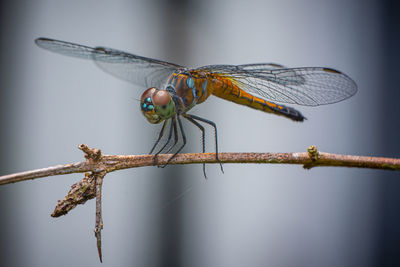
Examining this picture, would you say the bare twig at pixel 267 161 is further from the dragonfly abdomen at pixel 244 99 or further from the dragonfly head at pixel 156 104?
the dragonfly abdomen at pixel 244 99

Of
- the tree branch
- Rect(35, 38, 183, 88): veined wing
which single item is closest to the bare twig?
the tree branch

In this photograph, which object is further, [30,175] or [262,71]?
[262,71]

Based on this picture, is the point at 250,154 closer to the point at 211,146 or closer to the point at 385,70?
the point at 211,146

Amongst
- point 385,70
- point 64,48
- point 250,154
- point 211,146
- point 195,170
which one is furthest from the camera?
point 195,170

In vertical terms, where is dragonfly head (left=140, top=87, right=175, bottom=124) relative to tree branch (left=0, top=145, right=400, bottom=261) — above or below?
above

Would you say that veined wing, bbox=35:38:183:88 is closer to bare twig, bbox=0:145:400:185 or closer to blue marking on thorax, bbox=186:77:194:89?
blue marking on thorax, bbox=186:77:194:89

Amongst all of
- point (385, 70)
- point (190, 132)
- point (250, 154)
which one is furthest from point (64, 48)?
point (385, 70)
